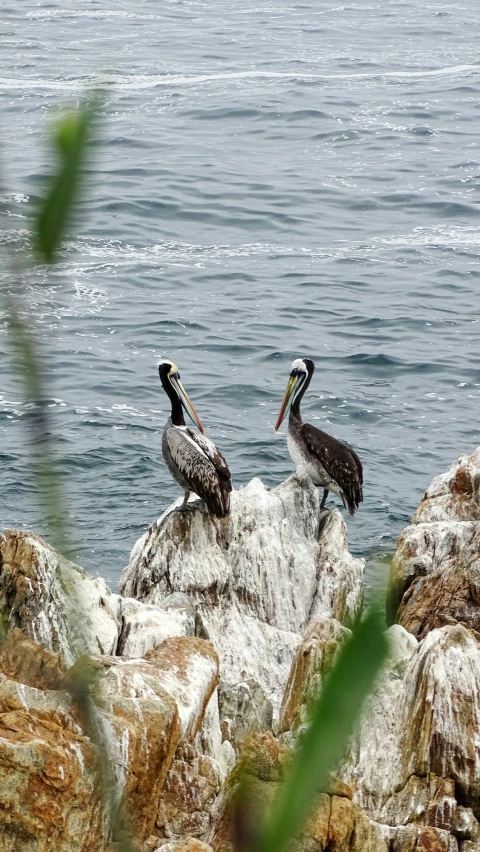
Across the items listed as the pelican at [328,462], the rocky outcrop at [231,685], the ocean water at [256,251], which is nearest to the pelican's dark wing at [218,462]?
the rocky outcrop at [231,685]

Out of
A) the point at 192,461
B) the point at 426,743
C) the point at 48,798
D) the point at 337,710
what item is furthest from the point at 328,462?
the point at 337,710

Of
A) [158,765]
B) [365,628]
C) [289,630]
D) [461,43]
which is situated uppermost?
[461,43]

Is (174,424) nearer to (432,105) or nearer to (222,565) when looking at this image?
(222,565)

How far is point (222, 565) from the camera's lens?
9500 mm

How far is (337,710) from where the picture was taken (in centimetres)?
94

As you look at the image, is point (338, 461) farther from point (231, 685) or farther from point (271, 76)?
point (271, 76)

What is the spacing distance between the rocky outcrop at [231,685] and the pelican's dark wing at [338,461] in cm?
142

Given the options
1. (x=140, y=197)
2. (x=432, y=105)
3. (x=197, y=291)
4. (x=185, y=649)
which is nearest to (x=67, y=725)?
(x=185, y=649)

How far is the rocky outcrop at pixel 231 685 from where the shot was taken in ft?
15.8

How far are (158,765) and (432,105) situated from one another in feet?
119

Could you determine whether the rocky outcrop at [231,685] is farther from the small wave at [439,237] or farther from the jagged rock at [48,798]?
the small wave at [439,237]

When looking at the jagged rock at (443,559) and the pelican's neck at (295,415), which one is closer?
the jagged rock at (443,559)

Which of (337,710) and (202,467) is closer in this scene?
(337,710)

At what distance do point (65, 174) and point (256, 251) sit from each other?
87.0 feet
